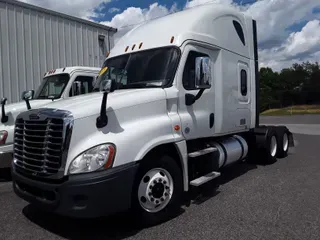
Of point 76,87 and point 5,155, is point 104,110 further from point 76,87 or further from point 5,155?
point 76,87

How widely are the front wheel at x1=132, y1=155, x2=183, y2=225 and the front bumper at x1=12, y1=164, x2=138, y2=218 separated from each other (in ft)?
0.88

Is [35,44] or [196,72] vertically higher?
[35,44]

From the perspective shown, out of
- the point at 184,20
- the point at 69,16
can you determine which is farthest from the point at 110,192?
the point at 69,16

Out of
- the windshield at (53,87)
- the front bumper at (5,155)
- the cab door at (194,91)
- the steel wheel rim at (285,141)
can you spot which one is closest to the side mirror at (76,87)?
the windshield at (53,87)

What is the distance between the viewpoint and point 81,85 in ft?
27.2

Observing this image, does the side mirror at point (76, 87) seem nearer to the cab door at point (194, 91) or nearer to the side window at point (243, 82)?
the cab door at point (194, 91)

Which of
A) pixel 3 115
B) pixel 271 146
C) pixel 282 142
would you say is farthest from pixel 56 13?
pixel 282 142

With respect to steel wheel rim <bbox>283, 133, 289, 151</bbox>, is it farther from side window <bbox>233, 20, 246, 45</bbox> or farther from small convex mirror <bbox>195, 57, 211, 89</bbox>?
small convex mirror <bbox>195, 57, 211, 89</bbox>

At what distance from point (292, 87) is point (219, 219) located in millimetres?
88667

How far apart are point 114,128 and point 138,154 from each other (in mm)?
433

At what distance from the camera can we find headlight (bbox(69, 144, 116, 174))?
12.4 ft

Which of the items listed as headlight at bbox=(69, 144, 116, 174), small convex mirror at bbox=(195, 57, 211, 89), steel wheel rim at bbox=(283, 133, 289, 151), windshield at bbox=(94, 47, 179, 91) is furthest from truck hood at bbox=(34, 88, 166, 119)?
steel wheel rim at bbox=(283, 133, 289, 151)

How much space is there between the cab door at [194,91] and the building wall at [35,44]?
20.0ft

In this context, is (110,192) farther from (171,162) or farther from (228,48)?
(228,48)
